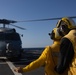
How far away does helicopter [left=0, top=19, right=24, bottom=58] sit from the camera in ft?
76.6

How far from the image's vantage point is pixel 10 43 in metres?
23.8

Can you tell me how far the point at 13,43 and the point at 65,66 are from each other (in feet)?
66.1

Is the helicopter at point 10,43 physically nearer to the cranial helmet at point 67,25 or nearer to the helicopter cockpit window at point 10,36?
the helicopter cockpit window at point 10,36

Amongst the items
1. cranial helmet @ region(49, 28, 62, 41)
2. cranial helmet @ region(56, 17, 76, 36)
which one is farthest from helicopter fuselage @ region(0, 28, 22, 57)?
cranial helmet @ region(56, 17, 76, 36)

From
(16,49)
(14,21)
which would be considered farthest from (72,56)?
(14,21)

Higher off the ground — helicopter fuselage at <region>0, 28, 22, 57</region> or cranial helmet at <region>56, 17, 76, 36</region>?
cranial helmet at <region>56, 17, 76, 36</region>

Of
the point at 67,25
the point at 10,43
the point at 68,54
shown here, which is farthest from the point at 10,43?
the point at 68,54

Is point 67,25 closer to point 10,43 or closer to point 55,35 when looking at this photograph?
point 55,35

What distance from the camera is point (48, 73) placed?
484 cm

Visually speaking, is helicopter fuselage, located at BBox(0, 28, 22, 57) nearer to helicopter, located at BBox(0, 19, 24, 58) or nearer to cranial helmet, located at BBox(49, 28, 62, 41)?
helicopter, located at BBox(0, 19, 24, 58)

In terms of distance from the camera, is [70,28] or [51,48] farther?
[51,48]

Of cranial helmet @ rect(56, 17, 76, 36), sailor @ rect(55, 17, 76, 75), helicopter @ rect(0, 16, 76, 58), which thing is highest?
cranial helmet @ rect(56, 17, 76, 36)

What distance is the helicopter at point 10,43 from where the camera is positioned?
23.3 m

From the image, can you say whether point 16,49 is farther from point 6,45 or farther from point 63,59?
point 63,59
